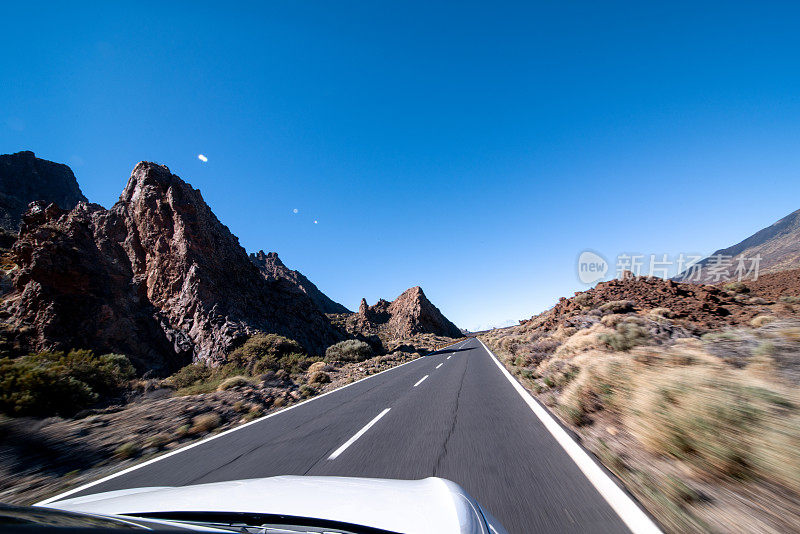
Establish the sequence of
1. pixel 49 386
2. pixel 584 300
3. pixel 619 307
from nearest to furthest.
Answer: pixel 49 386 < pixel 619 307 < pixel 584 300

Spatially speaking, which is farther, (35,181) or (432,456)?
(35,181)

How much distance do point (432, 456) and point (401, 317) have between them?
6782 centimetres

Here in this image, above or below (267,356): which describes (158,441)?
above

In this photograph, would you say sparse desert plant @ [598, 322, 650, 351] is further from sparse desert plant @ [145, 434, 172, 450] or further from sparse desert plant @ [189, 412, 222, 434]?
sparse desert plant @ [145, 434, 172, 450]

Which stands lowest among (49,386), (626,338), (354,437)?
(354,437)

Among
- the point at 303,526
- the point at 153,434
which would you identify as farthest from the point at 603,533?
the point at 153,434

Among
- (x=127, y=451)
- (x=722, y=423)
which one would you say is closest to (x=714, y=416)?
(x=722, y=423)

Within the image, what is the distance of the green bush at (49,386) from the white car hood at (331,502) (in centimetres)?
Result: 750

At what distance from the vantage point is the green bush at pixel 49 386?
671 cm

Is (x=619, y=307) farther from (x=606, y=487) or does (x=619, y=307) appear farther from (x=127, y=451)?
(x=127, y=451)

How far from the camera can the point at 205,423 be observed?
6715 millimetres

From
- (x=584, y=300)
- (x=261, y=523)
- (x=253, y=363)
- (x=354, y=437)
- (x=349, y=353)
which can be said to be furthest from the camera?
(x=584, y=300)

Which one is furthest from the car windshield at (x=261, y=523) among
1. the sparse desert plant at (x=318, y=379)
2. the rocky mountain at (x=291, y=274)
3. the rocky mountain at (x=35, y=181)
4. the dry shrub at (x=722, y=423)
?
the rocky mountain at (x=35, y=181)

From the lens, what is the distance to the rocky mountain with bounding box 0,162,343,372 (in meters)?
16.7
